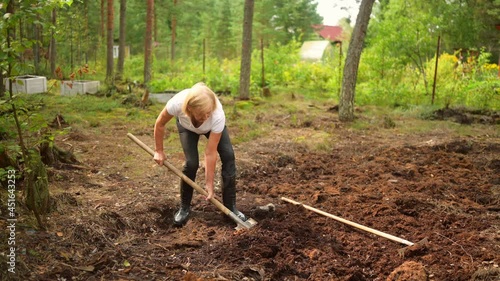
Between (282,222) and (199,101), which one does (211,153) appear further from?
(282,222)

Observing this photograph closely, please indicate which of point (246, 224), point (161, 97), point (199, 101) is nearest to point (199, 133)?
point (199, 101)

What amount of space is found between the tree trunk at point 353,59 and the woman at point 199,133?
6.62 m

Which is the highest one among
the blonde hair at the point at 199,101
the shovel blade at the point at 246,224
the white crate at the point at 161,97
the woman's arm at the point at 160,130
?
the blonde hair at the point at 199,101

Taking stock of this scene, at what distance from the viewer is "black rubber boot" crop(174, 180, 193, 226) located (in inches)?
172

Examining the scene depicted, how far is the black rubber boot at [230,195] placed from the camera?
14.2 feet

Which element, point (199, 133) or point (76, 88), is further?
point (76, 88)

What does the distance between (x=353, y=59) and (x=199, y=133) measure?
22.5 feet

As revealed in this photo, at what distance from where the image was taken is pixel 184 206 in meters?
4.43

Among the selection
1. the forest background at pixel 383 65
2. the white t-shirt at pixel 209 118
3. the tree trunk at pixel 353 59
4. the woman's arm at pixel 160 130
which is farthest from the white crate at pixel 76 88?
the white t-shirt at pixel 209 118

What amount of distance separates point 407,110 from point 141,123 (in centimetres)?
678

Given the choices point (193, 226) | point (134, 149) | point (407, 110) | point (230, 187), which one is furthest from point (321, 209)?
point (407, 110)

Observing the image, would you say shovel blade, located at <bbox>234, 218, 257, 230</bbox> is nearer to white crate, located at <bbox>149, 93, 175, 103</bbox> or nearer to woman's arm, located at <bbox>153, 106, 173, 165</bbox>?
woman's arm, located at <bbox>153, 106, 173, 165</bbox>

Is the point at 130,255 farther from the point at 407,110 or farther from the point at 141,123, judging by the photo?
the point at 407,110

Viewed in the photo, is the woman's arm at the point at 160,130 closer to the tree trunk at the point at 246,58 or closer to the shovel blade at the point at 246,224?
the shovel blade at the point at 246,224
